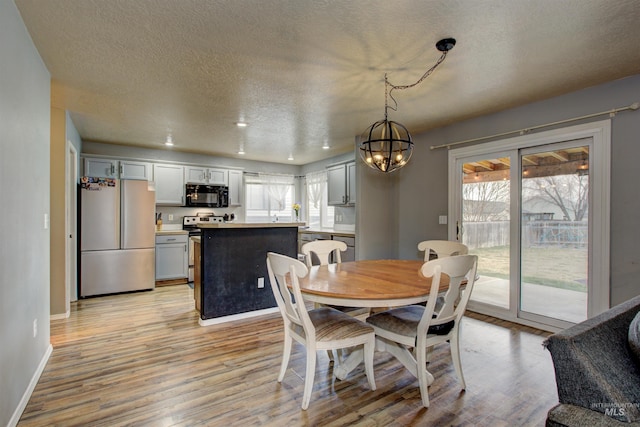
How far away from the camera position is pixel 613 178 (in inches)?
111

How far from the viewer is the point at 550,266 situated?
3.31 metres

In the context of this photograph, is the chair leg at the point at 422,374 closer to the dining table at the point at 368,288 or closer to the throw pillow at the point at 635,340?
the dining table at the point at 368,288

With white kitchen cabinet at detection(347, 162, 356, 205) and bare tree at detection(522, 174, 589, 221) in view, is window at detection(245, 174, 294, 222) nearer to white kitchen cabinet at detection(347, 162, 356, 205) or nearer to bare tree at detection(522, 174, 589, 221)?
white kitchen cabinet at detection(347, 162, 356, 205)

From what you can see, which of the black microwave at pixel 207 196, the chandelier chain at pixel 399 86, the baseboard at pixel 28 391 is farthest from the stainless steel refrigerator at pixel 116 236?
the chandelier chain at pixel 399 86

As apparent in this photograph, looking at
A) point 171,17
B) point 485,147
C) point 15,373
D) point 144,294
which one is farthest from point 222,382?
point 485,147

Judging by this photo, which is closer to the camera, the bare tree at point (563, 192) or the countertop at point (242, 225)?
the bare tree at point (563, 192)

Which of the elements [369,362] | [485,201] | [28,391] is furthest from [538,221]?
[28,391]

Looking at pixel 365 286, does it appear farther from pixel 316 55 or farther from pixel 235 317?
pixel 235 317

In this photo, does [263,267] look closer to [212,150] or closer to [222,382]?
[222,382]

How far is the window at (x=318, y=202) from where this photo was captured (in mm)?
6770

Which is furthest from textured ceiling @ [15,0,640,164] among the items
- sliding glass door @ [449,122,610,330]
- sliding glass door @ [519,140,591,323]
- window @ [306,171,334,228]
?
window @ [306,171,334,228]

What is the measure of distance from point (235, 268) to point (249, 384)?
1579 mm

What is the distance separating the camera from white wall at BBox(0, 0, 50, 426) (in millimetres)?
1684

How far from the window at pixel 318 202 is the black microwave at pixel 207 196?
183 cm
